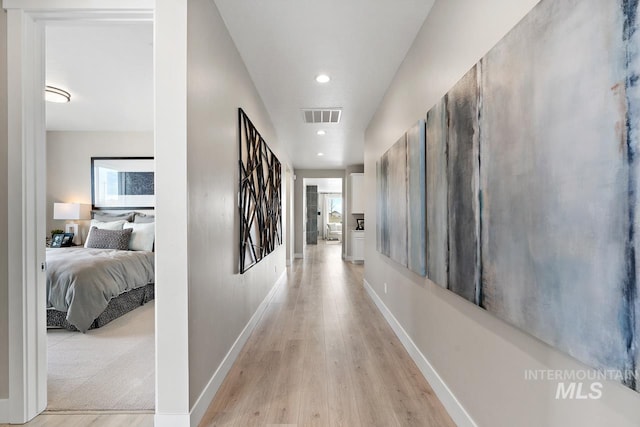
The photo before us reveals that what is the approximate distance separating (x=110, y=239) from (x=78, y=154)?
7.04 feet

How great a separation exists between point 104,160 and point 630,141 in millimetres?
6612

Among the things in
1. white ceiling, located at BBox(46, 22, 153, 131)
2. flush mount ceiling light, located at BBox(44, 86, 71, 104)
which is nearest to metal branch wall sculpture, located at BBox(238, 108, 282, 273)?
white ceiling, located at BBox(46, 22, 153, 131)

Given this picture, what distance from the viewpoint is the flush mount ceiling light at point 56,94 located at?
3625 millimetres

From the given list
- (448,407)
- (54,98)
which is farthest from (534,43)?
(54,98)

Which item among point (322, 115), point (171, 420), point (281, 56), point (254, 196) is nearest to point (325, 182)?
point (322, 115)

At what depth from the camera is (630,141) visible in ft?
2.41

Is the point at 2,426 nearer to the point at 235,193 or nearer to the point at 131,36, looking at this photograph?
the point at 235,193

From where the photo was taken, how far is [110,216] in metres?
5.27

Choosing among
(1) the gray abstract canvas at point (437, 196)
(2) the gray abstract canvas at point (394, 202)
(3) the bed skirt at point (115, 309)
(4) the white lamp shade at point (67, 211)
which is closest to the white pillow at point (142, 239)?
(3) the bed skirt at point (115, 309)

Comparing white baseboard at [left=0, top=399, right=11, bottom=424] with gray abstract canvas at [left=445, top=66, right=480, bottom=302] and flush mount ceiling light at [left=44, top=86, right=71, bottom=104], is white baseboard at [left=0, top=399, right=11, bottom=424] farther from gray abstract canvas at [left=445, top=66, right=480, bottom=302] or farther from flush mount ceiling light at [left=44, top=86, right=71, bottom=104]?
flush mount ceiling light at [left=44, top=86, right=71, bottom=104]

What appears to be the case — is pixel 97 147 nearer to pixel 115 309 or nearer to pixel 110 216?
pixel 110 216

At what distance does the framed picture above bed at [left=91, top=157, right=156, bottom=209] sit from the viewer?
17.9ft

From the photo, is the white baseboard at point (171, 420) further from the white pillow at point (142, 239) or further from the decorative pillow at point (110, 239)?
the decorative pillow at point (110, 239)

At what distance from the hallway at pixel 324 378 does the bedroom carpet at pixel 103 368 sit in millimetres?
593
